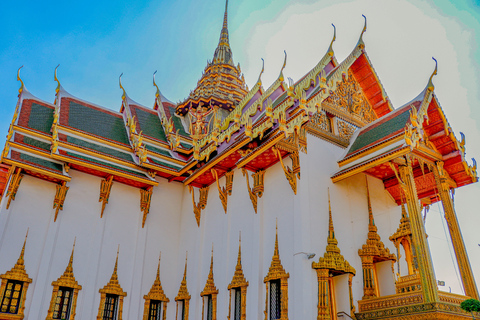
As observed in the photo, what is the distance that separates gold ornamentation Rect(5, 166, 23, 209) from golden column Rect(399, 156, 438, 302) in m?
7.81

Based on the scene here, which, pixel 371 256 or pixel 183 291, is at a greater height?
pixel 371 256

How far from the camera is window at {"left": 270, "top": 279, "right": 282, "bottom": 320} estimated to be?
7.87 m

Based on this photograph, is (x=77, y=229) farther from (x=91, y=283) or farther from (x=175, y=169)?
(x=175, y=169)

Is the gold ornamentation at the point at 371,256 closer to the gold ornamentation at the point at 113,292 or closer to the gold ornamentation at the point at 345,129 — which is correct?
the gold ornamentation at the point at 345,129

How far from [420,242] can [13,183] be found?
26.7 ft

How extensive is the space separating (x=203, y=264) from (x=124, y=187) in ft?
9.12

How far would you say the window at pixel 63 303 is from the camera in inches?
364

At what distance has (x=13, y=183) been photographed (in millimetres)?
9625

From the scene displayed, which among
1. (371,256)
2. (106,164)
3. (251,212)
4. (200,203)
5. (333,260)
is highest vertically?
(106,164)

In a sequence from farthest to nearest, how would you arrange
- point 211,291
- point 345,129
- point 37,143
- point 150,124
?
point 150,124, point 37,143, point 345,129, point 211,291

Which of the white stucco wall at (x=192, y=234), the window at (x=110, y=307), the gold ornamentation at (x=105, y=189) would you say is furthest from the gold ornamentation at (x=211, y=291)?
the gold ornamentation at (x=105, y=189)

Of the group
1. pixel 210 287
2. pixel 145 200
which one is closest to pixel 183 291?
pixel 210 287

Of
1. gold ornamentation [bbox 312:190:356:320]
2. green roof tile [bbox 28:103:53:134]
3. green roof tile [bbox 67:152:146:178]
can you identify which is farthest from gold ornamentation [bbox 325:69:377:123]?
green roof tile [bbox 28:103:53:134]

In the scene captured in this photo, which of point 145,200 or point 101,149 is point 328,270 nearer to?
point 145,200
